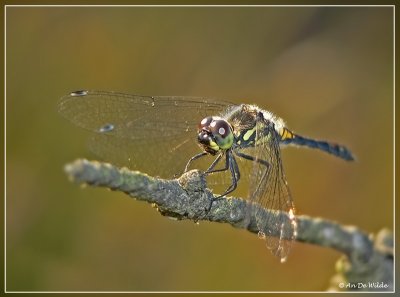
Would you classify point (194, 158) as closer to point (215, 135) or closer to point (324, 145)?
point (215, 135)

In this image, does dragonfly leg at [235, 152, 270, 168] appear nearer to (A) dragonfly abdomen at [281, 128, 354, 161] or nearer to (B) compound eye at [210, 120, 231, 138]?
(B) compound eye at [210, 120, 231, 138]

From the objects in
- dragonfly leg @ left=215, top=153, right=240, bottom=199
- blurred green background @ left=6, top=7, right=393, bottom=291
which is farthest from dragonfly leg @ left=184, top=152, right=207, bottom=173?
blurred green background @ left=6, top=7, right=393, bottom=291

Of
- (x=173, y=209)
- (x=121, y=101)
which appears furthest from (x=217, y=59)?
(x=173, y=209)

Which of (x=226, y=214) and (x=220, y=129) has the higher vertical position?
(x=220, y=129)

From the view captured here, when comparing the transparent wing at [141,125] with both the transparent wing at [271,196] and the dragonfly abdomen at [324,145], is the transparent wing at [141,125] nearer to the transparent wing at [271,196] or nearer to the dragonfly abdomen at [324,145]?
the transparent wing at [271,196]

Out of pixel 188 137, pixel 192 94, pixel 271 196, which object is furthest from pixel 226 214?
pixel 192 94

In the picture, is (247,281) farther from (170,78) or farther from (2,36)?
(2,36)

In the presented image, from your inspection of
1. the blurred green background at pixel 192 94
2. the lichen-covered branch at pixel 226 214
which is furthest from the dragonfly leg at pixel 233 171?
the blurred green background at pixel 192 94
